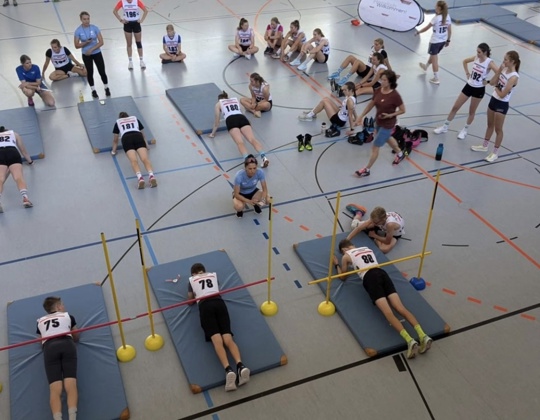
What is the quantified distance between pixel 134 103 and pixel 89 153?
1.73 meters

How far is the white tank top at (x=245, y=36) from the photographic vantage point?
1171 centimetres

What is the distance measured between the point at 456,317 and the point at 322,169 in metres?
3.25

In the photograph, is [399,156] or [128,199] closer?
[128,199]

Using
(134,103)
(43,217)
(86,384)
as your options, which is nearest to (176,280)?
(86,384)

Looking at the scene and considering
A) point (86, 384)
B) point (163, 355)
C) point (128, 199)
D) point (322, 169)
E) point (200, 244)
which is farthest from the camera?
point (322, 169)

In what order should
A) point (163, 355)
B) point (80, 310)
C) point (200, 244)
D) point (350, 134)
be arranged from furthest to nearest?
point (350, 134) < point (200, 244) < point (80, 310) < point (163, 355)

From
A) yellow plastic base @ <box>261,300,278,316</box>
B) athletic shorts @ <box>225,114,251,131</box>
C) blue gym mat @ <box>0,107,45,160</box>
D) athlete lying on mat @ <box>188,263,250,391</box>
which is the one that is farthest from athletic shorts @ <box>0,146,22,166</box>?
yellow plastic base @ <box>261,300,278,316</box>

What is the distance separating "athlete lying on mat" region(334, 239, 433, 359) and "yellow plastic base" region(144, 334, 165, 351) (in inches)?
83.4

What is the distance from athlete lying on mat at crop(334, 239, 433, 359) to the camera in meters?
5.31

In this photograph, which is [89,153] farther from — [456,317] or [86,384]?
[456,317]

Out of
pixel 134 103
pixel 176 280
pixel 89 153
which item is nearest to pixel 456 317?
pixel 176 280

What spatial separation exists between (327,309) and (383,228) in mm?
1497

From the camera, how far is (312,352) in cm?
537

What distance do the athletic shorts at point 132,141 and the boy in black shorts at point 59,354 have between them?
3.14 m
